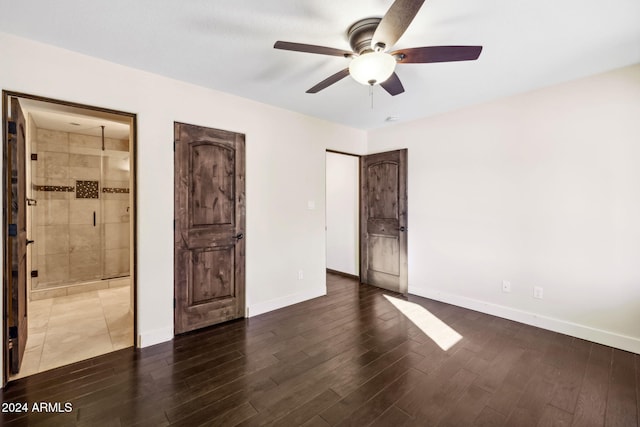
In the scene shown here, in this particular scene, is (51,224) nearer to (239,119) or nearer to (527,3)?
(239,119)

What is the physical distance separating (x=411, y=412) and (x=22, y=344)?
3.14 m

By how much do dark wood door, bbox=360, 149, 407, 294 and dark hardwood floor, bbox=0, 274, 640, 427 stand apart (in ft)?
4.58

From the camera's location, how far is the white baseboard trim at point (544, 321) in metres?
2.58

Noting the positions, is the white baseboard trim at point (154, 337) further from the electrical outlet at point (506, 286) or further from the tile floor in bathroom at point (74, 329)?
the electrical outlet at point (506, 286)

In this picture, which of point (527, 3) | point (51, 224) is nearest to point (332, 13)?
point (527, 3)

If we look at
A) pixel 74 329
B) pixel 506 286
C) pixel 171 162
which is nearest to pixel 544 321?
pixel 506 286

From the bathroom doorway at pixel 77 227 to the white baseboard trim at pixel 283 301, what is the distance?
48.9 inches

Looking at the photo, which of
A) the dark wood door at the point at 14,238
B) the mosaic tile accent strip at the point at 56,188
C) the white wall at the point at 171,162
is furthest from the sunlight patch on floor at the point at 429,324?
the mosaic tile accent strip at the point at 56,188

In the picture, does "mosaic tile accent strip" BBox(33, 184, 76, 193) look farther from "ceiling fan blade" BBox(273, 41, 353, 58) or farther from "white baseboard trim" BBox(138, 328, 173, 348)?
"ceiling fan blade" BBox(273, 41, 353, 58)

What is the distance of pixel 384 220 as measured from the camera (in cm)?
444

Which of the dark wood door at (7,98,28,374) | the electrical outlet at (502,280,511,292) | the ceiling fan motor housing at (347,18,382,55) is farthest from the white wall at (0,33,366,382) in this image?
the electrical outlet at (502,280,511,292)

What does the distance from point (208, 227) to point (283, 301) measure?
1.37m

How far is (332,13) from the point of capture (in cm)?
181

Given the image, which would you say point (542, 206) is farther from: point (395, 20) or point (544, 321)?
point (395, 20)
